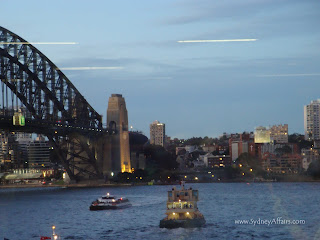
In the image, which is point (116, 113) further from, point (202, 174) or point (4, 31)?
point (202, 174)

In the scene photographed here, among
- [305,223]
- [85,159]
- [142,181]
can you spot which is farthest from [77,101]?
[305,223]

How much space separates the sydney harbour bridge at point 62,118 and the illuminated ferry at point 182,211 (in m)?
47.7

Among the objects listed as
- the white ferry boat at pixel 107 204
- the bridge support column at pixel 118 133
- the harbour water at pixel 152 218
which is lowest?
the harbour water at pixel 152 218

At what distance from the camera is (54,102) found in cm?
13600

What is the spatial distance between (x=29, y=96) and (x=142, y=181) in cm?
4024

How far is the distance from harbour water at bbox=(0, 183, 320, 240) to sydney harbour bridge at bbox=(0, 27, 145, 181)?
673 inches

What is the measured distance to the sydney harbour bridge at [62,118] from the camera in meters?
122

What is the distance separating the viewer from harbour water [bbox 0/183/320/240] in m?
65.3

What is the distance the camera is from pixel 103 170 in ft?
489

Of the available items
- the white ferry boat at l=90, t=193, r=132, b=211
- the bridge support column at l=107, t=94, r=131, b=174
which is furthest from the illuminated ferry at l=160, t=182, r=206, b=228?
the bridge support column at l=107, t=94, r=131, b=174

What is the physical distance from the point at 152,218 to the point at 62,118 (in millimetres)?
60994

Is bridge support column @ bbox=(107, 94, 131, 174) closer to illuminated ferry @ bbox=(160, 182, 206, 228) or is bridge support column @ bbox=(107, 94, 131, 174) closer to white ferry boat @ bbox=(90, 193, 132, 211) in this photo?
white ferry boat @ bbox=(90, 193, 132, 211)

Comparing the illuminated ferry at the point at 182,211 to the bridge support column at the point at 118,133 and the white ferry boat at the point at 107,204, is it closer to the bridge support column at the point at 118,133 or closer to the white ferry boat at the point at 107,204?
the white ferry boat at the point at 107,204

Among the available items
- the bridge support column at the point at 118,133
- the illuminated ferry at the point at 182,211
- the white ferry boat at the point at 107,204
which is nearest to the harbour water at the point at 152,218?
the illuminated ferry at the point at 182,211
